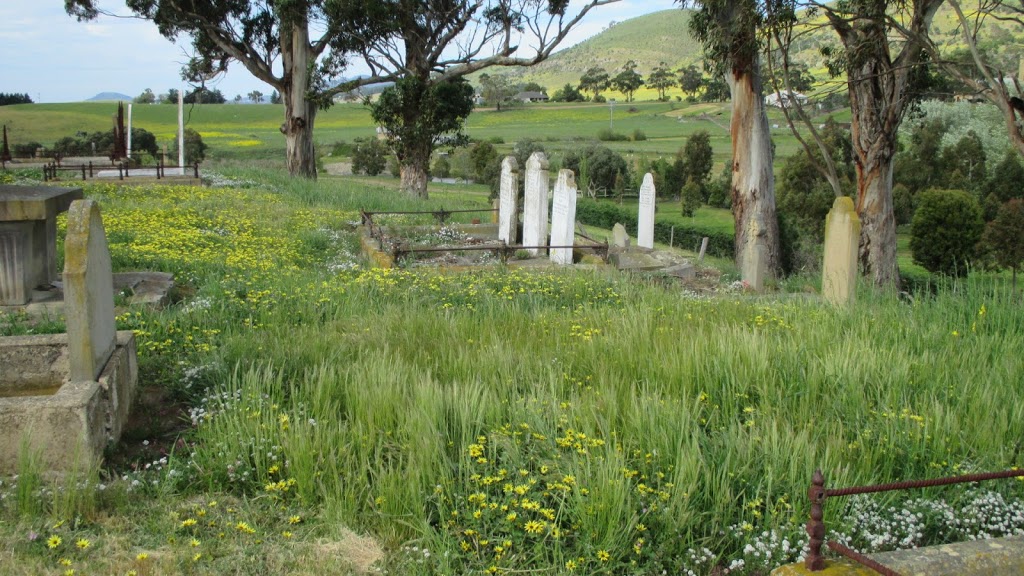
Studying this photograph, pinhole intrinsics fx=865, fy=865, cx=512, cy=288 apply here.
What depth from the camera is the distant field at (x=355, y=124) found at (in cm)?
6725

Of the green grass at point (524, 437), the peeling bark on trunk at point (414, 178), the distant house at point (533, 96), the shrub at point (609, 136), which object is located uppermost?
the distant house at point (533, 96)

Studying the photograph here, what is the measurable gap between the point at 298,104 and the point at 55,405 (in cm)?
2763

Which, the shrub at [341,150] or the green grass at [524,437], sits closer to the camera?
the green grass at [524,437]

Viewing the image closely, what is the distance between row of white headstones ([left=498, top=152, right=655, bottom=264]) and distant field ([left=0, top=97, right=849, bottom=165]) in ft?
138

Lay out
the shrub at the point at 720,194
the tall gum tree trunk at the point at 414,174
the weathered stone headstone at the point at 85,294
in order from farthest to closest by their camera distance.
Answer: the shrub at the point at 720,194 < the tall gum tree trunk at the point at 414,174 < the weathered stone headstone at the point at 85,294

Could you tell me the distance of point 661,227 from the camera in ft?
162

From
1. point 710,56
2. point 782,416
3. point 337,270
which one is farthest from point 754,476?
point 710,56

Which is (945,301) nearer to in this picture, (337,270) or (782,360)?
(782,360)

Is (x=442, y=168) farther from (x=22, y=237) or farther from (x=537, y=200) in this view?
(x=22, y=237)

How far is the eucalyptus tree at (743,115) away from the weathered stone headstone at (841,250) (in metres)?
7.41

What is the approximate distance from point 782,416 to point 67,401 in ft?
13.4

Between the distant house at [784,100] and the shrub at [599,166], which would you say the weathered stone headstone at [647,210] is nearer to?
the distant house at [784,100]

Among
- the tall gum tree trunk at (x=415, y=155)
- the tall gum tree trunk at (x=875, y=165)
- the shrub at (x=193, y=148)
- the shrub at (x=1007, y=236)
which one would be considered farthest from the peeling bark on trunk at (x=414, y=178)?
the shrub at (x=193, y=148)

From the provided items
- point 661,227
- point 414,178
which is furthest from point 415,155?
point 661,227
